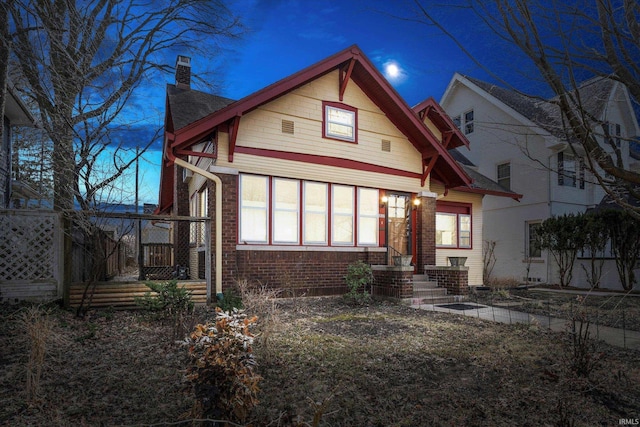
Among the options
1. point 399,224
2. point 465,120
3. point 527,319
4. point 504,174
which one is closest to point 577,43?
point 527,319

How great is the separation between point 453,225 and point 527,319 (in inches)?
272

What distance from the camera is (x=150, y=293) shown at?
7688mm

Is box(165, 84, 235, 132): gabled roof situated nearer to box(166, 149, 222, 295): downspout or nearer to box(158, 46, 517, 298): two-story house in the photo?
box(158, 46, 517, 298): two-story house

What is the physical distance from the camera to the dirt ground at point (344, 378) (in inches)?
130

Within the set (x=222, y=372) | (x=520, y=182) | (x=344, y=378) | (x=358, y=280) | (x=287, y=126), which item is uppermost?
(x=287, y=126)

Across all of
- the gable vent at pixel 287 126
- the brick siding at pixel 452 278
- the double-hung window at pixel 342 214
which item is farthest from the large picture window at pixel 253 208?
the brick siding at pixel 452 278

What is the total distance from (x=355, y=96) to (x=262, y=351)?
28.7 feet

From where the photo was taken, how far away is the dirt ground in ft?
10.8

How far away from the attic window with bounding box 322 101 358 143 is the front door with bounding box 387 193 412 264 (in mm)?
2360

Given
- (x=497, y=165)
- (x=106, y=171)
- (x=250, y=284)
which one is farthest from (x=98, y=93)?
(x=497, y=165)

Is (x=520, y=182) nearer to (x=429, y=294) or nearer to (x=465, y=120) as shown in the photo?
(x=465, y=120)

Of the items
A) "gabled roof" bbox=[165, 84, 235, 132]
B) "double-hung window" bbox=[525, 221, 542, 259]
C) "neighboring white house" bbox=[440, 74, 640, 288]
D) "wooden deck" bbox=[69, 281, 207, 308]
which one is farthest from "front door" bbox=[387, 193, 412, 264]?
"double-hung window" bbox=[525, 221, 542, 259]

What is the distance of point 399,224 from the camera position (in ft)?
40.3

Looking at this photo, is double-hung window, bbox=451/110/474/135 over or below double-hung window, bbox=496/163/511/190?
over
